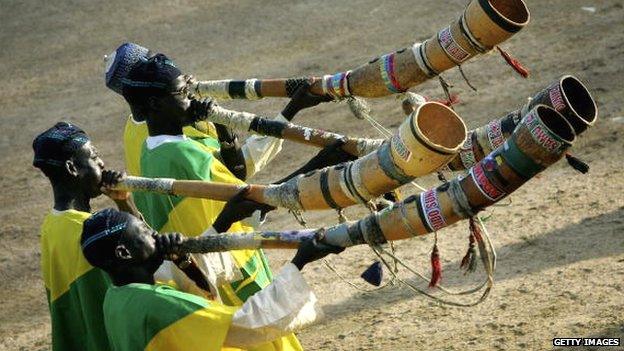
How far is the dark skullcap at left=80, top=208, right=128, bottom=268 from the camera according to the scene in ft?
14.2

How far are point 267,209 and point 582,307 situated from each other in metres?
2.55

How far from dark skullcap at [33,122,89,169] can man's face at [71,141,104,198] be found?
3 centimetres

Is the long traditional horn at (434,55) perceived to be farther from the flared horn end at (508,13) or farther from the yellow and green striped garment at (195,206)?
the yellow and green striped garment at (195,206)

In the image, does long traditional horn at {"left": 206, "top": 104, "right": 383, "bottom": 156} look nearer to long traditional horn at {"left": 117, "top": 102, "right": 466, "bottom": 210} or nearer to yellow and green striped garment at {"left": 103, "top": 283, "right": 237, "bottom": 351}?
long traditional horn at {"left": 117, "top": 102, "right": 466, "bottom": 210}

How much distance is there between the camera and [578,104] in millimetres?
4395

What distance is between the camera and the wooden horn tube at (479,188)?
12.2 ft

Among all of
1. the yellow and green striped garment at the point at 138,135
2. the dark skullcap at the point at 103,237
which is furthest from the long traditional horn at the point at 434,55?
A: the dark skullcap at the point at 103,237

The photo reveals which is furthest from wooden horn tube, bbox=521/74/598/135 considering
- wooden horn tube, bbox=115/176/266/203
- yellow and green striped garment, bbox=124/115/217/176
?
yellow and green striped garment, bbox=124/115/217/176

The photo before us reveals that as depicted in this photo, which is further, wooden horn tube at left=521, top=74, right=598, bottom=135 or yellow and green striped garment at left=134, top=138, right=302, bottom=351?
yellow and green striped garment at left=134, top=138, right=302, bottom=351

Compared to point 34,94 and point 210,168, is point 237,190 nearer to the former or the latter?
point 210,168

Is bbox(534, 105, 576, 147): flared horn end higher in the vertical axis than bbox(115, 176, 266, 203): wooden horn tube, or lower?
higher

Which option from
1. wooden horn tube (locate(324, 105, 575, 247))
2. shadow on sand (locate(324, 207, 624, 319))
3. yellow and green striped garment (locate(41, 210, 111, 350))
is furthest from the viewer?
shadow on sand (locate(324, 207, 624, 319))

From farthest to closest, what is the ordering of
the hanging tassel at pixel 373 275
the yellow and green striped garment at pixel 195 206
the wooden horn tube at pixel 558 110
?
the yellow and green striped garment at pixel 195 206
the hanging tassel at pixel 373 275
the wooden horn tube at pixel 558 110

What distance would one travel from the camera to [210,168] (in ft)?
17.5
